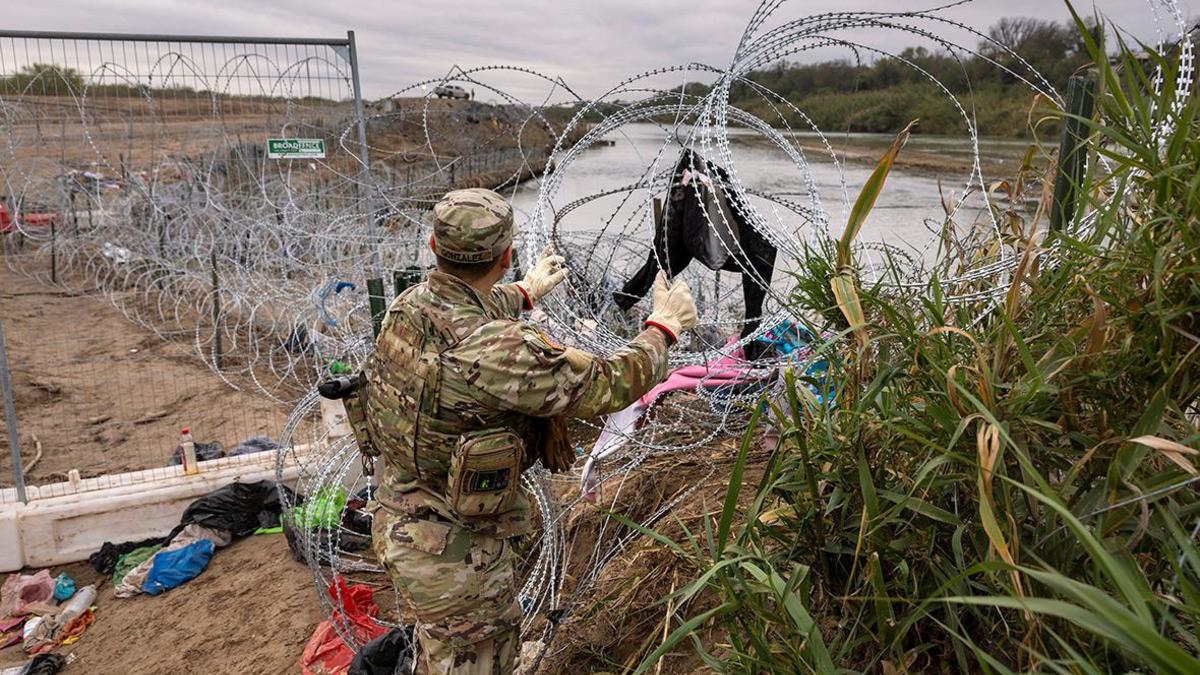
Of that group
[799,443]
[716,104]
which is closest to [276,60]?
[716,104]

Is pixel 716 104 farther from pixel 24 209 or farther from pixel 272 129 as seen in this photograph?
pixel 24 209

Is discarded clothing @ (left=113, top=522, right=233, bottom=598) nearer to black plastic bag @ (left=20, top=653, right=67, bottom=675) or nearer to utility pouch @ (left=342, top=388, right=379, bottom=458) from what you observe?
black plastic bag @ (left=20, top=653, right=67, bottom=675)

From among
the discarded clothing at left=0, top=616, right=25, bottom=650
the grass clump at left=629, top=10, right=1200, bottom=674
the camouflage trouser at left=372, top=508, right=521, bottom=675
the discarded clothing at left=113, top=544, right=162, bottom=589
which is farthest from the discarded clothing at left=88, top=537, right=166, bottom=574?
the grass clump at left=629, top=10, right=1200, bottom=674

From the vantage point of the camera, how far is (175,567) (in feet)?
14.0

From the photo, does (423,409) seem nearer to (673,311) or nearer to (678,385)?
(673,311)

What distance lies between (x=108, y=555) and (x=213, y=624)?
1.05 meters

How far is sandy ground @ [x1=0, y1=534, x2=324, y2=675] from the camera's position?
3.72 metres

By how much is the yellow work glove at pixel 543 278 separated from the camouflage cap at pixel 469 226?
2.50 ft

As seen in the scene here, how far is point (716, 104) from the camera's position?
3.26m

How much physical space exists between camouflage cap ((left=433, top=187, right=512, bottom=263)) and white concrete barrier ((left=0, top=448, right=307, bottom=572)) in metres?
2.98

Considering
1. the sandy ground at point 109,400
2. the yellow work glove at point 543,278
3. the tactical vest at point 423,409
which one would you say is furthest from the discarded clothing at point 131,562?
the yellow work glove at point 543,278

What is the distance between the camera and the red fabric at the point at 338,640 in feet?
11.6

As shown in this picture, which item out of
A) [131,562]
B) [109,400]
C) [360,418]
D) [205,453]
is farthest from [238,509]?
[109,400]

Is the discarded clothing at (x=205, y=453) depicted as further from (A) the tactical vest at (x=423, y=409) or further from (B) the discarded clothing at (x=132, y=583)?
(A) the tactical vest at (x=423, y=409)
